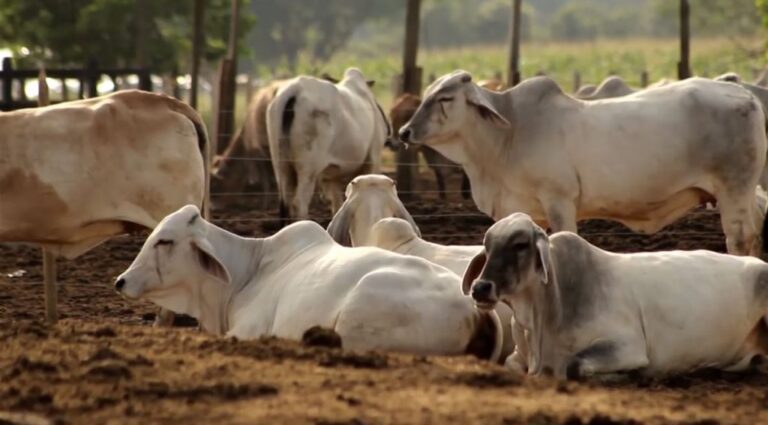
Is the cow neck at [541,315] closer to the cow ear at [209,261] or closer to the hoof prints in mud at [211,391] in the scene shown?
the cow ear at [209,261]

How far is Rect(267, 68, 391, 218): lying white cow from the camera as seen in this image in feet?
53.7

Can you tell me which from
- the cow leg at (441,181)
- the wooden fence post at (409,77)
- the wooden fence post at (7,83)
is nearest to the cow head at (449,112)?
the wooden fence post at (409,77)

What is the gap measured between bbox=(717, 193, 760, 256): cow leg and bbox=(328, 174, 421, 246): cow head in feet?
8.78

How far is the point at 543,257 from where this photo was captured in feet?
29.5

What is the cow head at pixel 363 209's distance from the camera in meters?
10.9

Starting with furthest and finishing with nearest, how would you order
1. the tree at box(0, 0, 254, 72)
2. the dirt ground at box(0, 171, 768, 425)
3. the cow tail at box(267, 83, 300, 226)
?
the tree at box(0, 0, 254, 72)
the cow tail at box(267, 83, 300, 226)
the dirt ground at box(0, 171, 768, 425)

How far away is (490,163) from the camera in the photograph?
12.9m

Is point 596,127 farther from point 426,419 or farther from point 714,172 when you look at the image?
point 426,419

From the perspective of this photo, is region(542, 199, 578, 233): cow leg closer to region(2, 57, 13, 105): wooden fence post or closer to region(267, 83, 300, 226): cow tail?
region(267, 83, 300, 226): cow tail

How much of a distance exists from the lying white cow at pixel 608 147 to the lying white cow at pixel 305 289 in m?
2.71

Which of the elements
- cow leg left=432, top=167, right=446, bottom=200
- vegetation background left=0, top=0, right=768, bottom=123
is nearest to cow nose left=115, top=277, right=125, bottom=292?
cow leg left=432, top=167, right=446, bottom=200

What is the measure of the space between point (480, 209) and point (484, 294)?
14.0 ft

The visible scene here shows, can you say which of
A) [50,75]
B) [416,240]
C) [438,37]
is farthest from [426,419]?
[438,37]

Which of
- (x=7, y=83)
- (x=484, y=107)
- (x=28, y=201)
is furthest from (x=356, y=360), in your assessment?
(x=7, y=83)
